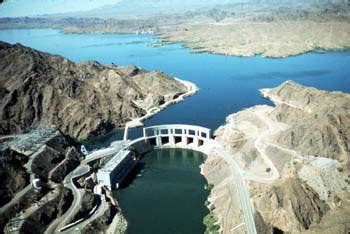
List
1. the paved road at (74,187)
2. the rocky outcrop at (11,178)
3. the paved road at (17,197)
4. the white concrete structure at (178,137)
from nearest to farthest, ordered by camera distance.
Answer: the paved road at (17,197), the paved road at (74,187), the rocky outcrop at (11,178), the white concrete structure at (178,137)

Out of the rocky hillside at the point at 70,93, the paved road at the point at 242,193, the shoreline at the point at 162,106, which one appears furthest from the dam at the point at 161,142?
the rocky hillside at the point at 70,93

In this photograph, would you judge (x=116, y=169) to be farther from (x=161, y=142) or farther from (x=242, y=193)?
(x=242, y=193)

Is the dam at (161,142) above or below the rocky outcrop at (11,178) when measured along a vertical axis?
below

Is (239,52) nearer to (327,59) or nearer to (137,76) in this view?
(327,59)

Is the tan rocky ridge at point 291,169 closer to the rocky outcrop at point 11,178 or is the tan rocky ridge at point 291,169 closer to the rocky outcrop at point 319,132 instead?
the rocky outcrop at point 319,132

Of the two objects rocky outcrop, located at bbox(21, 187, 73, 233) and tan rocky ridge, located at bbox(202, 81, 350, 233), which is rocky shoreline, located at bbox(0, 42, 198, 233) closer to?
rocky outcrop, located at bbox(21, 187, 73, 233)

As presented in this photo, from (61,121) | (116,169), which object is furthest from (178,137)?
(61,121)
